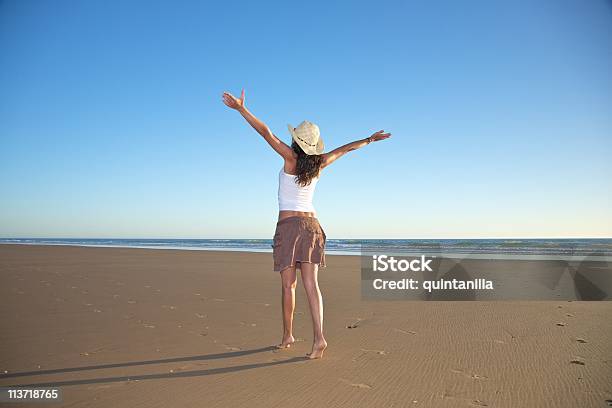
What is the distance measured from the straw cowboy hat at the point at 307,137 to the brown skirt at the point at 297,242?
0.62 m

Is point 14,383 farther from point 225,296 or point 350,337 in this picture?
point 225,296

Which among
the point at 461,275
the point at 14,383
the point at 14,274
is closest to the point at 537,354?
the point at 14,383

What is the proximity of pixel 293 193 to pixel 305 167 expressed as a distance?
0.27m

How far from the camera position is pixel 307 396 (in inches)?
119

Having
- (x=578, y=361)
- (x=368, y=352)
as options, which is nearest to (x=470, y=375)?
(x=368, y=352)

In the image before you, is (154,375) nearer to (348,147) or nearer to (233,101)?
(233,101)

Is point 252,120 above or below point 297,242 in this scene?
above

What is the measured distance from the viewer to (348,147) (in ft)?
14.1

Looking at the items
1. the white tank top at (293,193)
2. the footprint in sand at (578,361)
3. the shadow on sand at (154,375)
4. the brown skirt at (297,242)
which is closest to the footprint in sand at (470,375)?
the footprint in sand at (578,361)

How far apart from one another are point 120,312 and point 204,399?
3.52 meters

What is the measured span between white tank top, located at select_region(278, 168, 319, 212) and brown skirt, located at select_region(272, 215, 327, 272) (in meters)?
0.11

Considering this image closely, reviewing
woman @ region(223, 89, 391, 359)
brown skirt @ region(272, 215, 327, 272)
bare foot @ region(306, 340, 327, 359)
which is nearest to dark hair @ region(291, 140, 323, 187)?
woman @ region(223, 89, 391, 359)

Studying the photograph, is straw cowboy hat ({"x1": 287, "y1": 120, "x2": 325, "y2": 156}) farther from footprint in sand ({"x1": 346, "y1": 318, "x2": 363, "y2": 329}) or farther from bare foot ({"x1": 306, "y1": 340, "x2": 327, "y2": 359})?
footprint in sand ({"x1": 346, "y1": 318, "x2": 363, "y2": 329})

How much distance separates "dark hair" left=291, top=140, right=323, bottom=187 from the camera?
13.3 feet
